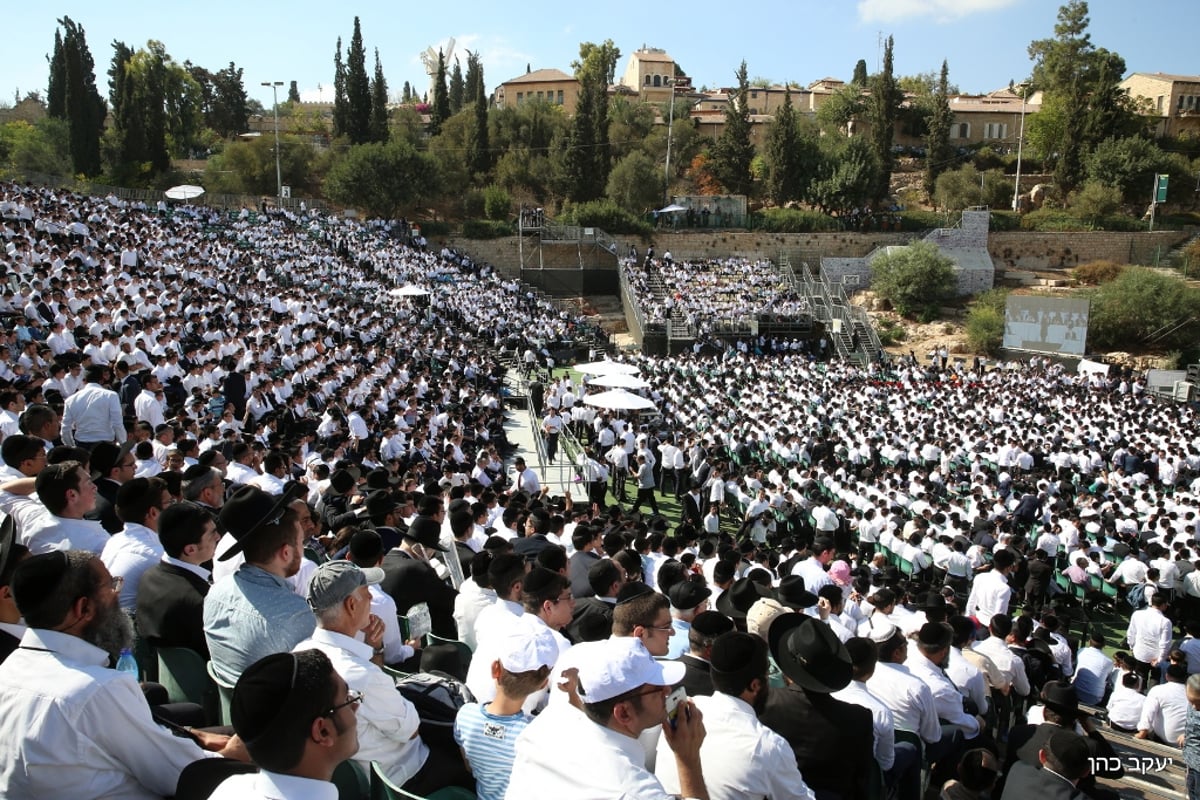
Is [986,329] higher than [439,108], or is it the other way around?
[439,108]

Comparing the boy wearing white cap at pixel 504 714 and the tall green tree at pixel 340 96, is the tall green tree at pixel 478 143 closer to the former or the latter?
the tall green tree at pixel 340 96

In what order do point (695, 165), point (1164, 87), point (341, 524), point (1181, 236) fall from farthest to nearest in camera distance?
point (1164, 87), point (695, 165), point (1181, 236), point (341, 524)

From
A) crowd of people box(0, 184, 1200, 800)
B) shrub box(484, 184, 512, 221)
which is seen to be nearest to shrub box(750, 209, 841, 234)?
shrub box(484, 184, 512, 221)

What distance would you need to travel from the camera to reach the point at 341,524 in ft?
20.8

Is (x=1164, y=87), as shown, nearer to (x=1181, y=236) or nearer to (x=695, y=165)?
(x=1181, y=236)

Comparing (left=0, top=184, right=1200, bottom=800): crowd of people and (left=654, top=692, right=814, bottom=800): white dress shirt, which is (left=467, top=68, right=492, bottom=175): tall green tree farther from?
(left=654, top=692, right=814, bottom=800): white dress shirt

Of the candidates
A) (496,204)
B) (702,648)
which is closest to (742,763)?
(702,648)

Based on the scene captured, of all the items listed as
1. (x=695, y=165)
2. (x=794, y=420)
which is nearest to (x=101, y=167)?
(x=695, y=165)

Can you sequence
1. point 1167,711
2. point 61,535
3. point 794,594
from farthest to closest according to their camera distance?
point 1167,711 < point 794,594 < point 61,535

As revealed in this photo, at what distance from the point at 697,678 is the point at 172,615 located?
2387 millimetres

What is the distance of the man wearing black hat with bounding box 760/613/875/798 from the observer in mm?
3664

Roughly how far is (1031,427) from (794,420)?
651 cm

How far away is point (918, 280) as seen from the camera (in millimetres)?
44281

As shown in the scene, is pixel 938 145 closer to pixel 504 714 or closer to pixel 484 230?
pixel 484 230
